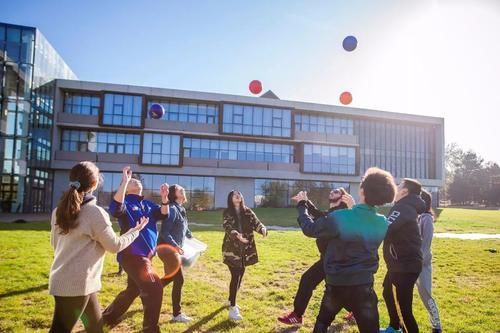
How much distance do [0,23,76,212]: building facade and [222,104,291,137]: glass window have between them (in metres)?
16.9

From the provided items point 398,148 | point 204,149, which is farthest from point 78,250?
point 398,148

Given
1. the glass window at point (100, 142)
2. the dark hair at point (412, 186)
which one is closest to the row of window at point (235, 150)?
the glass window at point (100, 142)

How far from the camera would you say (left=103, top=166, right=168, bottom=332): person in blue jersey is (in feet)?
13.0

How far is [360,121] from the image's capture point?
4391cm

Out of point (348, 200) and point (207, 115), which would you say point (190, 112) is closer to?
point (207, 115)

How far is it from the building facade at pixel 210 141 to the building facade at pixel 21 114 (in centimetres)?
316

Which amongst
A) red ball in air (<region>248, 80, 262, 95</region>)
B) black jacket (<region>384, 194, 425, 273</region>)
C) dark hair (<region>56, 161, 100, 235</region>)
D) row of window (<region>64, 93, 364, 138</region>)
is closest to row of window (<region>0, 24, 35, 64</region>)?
row of window (<region>64, 93, 364, 138</region>)

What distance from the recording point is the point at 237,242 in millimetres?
5484

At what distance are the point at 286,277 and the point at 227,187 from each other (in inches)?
1149

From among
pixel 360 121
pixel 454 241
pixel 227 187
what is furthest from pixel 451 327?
pixel 360 121

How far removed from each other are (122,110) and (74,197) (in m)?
34.2

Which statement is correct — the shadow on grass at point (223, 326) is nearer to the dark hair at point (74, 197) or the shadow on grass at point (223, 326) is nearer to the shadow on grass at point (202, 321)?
the shadow on grass at point (202, 321)

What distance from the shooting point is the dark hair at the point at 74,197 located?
9.61ft

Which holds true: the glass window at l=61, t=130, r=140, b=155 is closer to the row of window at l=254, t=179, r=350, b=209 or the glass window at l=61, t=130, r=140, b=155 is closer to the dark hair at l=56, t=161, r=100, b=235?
the row of window at l=254, t=179, r=350, b=209
